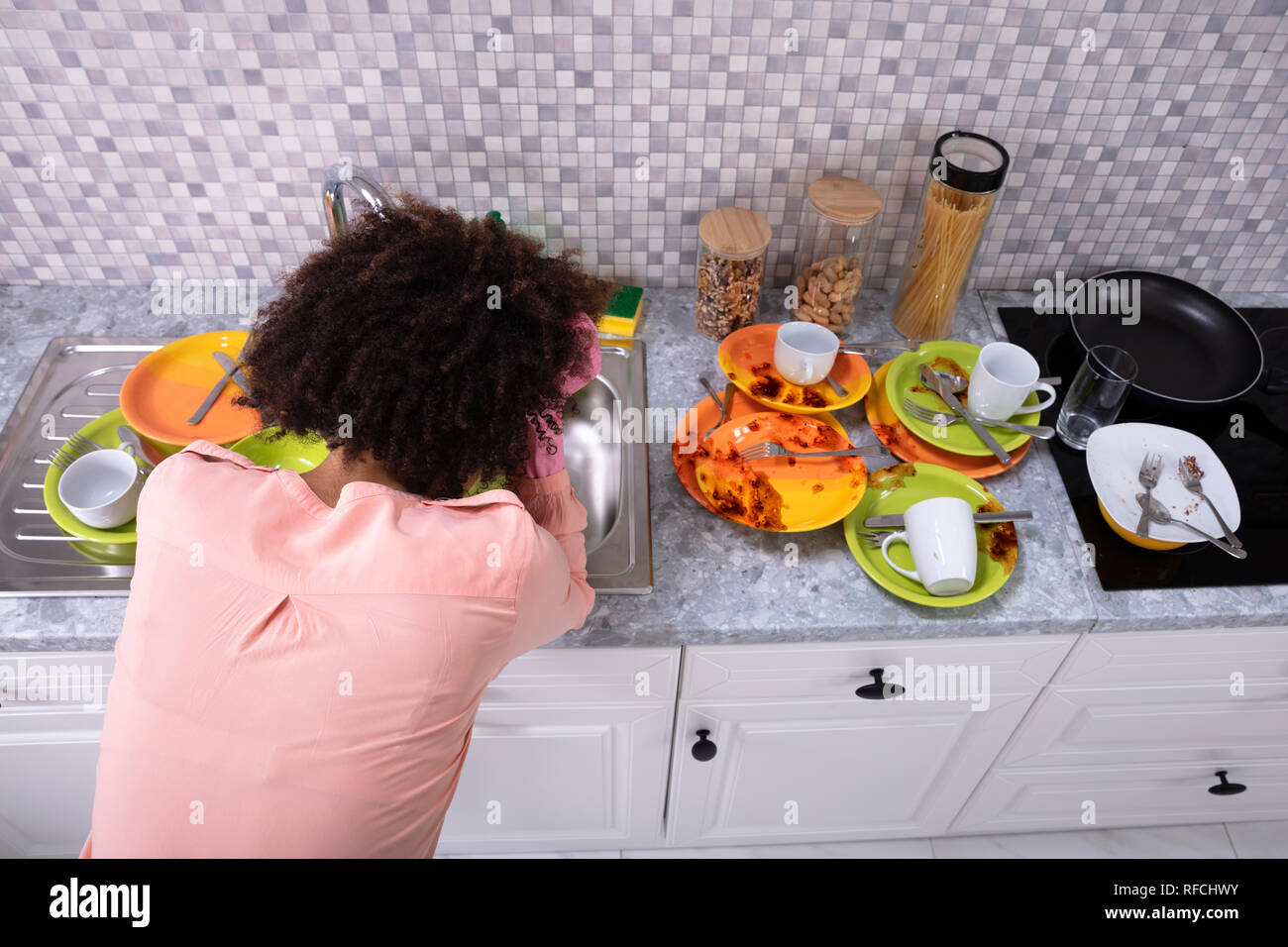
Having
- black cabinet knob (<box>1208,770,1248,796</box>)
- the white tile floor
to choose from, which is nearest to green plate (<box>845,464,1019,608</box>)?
black cabinet knob (<box>1208,770,1248,796</box>)

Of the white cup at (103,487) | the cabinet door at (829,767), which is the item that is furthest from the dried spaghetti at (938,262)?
the white cup at (103,487)

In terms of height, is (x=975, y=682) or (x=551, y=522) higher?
(x=551, y=522)

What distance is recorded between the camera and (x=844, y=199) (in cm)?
124

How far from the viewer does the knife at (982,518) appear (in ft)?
3.61

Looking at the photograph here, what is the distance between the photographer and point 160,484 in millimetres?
856

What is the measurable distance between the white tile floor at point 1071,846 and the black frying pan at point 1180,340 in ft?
3.06

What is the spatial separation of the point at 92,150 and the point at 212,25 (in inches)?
11.4

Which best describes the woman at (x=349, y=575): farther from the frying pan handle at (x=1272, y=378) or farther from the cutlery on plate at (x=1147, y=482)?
the frying pan handle at (x=1272, y=378)

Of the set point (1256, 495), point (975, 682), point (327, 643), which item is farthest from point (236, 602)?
point (1256, 495)

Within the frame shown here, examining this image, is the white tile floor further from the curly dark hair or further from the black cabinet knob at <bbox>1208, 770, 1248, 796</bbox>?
the curly dark hair

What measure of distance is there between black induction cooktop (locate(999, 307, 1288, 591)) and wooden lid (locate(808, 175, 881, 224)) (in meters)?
0.35

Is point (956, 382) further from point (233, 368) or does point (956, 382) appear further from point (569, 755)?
point (233, 368)
